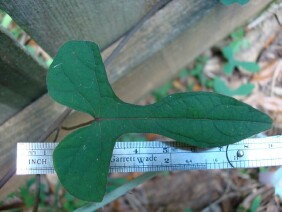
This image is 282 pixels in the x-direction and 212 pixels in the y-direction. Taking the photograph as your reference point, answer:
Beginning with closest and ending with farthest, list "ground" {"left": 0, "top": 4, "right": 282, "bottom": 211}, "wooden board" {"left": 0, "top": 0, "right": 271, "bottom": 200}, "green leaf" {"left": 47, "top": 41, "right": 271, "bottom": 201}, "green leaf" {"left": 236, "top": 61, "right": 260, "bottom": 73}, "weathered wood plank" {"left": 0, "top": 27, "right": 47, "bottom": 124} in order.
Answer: "green leaf" {"left": 47, "top": 41, "right": 271, "bottom": 201}, "weathered wood plank" {"left": 0, "top": 27, "right": 47, "bottom": 124}, "wooden board" {"left": 0, "top": 0, "right": 271, "bottom": 200}, "ground" {"left": 0, "top": 4, "right": 282, "bottom": 211}, "green leaf" {"left": 236, "top": 61, "right": 260, "bottom": 73}

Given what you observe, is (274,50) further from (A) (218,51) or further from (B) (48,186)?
(B) (48,186)

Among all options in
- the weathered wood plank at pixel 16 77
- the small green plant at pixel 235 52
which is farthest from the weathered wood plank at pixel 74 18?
the small green plant at pixel 235 52

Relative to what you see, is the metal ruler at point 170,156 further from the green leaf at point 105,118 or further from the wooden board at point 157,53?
the wooden board at point 157,53

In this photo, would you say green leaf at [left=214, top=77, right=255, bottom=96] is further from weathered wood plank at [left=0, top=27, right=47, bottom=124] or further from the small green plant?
weathered wood plank at [left=0, top=27, right=47, bottom=124]

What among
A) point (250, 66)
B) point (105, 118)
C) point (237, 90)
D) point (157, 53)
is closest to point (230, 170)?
point (237, 90)

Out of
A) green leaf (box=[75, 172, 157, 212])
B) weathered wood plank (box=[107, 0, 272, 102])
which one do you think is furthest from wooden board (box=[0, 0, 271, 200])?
green leaf (box=[75, 172, 157, 212])

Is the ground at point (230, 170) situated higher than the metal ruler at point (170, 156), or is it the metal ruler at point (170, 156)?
the ground at point (230, 170)
